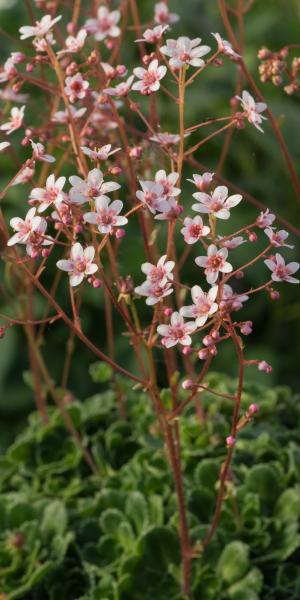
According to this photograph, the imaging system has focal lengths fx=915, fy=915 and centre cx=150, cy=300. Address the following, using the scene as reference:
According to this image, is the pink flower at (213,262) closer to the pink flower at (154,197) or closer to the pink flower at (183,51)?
the pink flower at (154,197)

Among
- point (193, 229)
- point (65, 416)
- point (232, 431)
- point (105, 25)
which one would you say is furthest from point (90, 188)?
point (65, 416)

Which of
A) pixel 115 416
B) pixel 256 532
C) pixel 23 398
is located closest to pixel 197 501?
pixel 256 532

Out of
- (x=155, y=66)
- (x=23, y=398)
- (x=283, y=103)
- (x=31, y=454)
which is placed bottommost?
(x=23, y=398)

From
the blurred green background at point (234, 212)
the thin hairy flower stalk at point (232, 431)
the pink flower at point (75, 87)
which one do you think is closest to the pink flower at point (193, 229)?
the thin hairy flower stalk at point (232, 431)

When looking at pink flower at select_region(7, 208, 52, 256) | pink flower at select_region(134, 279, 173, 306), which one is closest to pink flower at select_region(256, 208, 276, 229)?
pink flower at select_region(134, 279, 173, 306)

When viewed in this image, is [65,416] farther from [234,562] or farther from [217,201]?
[217,201]

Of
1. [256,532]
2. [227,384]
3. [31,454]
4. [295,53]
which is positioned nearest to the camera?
[256,532]

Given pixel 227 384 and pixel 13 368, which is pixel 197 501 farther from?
pixel 13 368

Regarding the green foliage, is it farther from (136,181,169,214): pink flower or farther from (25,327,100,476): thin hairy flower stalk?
(136,181,169,214): pink flower

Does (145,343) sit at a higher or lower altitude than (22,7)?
higher
